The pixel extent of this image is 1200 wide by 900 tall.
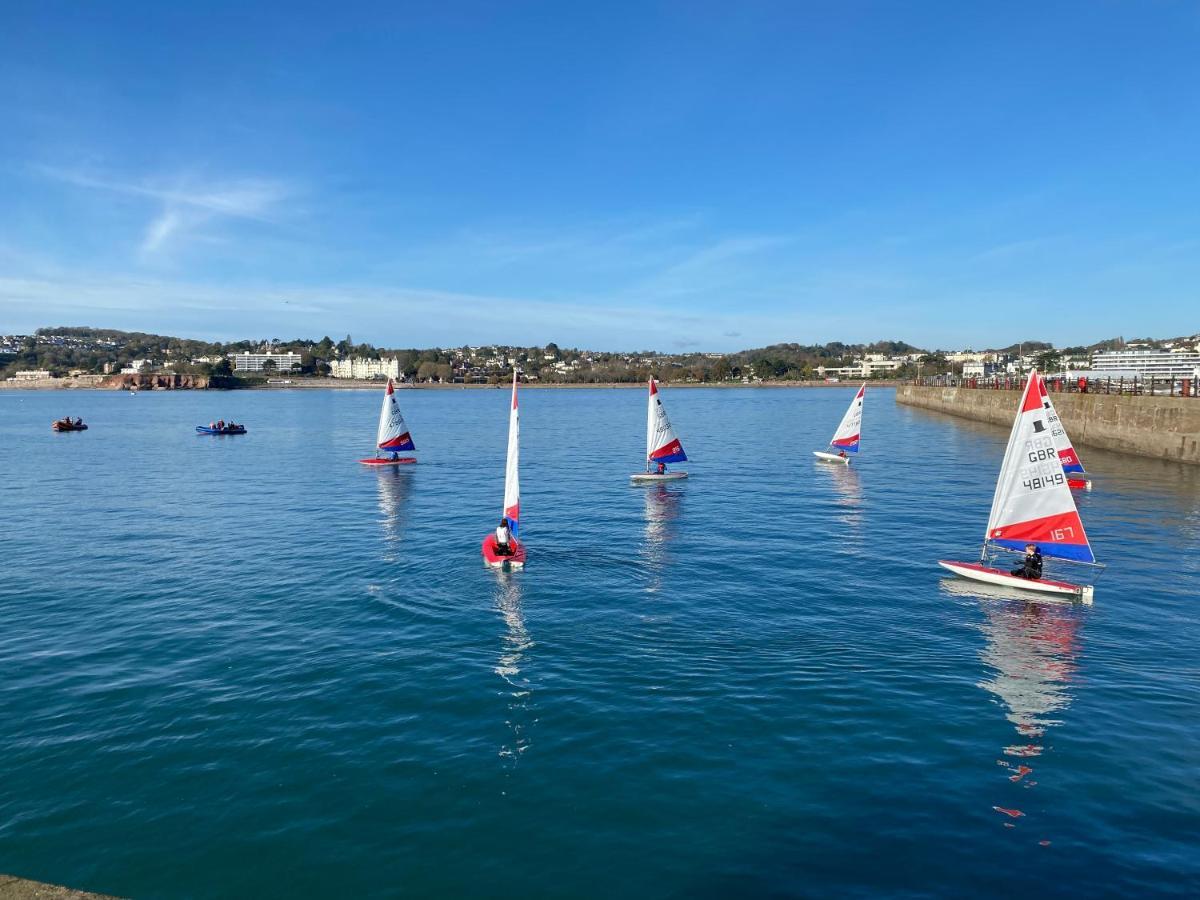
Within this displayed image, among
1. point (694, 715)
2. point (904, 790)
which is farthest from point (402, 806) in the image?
point (904, 790)

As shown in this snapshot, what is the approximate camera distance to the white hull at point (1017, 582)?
29.5 m

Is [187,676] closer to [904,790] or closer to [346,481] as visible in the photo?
[904,790]

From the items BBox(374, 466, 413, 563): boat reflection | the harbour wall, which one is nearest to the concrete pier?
BBox(374, 466, 413, 563): boat reflection

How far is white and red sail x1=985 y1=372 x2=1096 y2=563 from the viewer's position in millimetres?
30531

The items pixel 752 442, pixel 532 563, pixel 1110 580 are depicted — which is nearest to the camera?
pixel 1110 580

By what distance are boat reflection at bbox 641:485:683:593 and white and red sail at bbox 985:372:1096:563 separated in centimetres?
1386

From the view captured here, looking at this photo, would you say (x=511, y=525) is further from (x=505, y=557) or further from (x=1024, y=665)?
(x=1024, y=665)

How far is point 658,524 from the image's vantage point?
44.8 metres

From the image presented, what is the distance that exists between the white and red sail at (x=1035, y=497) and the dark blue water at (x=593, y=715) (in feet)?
9.19

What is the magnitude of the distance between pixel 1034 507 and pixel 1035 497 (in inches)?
15.8

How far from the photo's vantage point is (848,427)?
2921 inches

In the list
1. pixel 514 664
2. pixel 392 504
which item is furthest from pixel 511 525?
pixel 392 504

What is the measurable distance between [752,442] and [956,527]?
188 feet

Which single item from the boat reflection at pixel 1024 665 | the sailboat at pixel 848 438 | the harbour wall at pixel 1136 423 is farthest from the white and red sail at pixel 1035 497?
the harbour wall at pixel 1136 423
